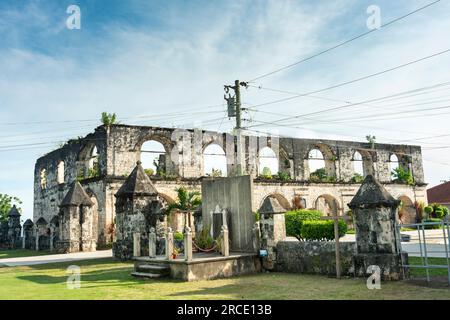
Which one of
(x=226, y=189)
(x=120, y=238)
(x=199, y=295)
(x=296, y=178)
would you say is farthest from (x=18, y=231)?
(x=199, y=295)

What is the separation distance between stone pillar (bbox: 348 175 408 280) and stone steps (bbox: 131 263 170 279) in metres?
4.84

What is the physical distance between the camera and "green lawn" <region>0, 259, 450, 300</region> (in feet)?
26.3

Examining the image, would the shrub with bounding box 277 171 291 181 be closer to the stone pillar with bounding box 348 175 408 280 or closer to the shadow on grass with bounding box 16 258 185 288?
the shadow on grass with bounding box 16 258 185 288

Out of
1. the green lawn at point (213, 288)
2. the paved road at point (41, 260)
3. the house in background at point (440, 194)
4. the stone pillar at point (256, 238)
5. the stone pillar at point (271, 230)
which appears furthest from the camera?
the house in background at point (440, 194)

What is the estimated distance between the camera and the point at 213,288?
9.34m

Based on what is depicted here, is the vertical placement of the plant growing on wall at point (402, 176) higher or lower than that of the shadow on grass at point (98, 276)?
higher

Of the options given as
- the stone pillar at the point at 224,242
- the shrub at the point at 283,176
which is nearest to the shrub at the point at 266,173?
the shrub at the point at 283,176

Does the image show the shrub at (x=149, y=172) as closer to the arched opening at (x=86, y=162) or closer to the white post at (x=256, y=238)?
the arched opening at (x=86, y=162)

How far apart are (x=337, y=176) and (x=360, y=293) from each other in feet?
86.1

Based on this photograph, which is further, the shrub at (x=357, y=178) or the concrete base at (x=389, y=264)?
the shrub at (x=357, y=178)

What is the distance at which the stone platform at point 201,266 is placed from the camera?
10.8m

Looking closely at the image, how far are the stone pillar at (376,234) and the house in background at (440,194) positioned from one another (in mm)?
34364

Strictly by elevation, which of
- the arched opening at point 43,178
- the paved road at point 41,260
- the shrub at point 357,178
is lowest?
the paved road at point 41,260

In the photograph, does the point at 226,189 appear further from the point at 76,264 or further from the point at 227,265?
the point at 76,264
